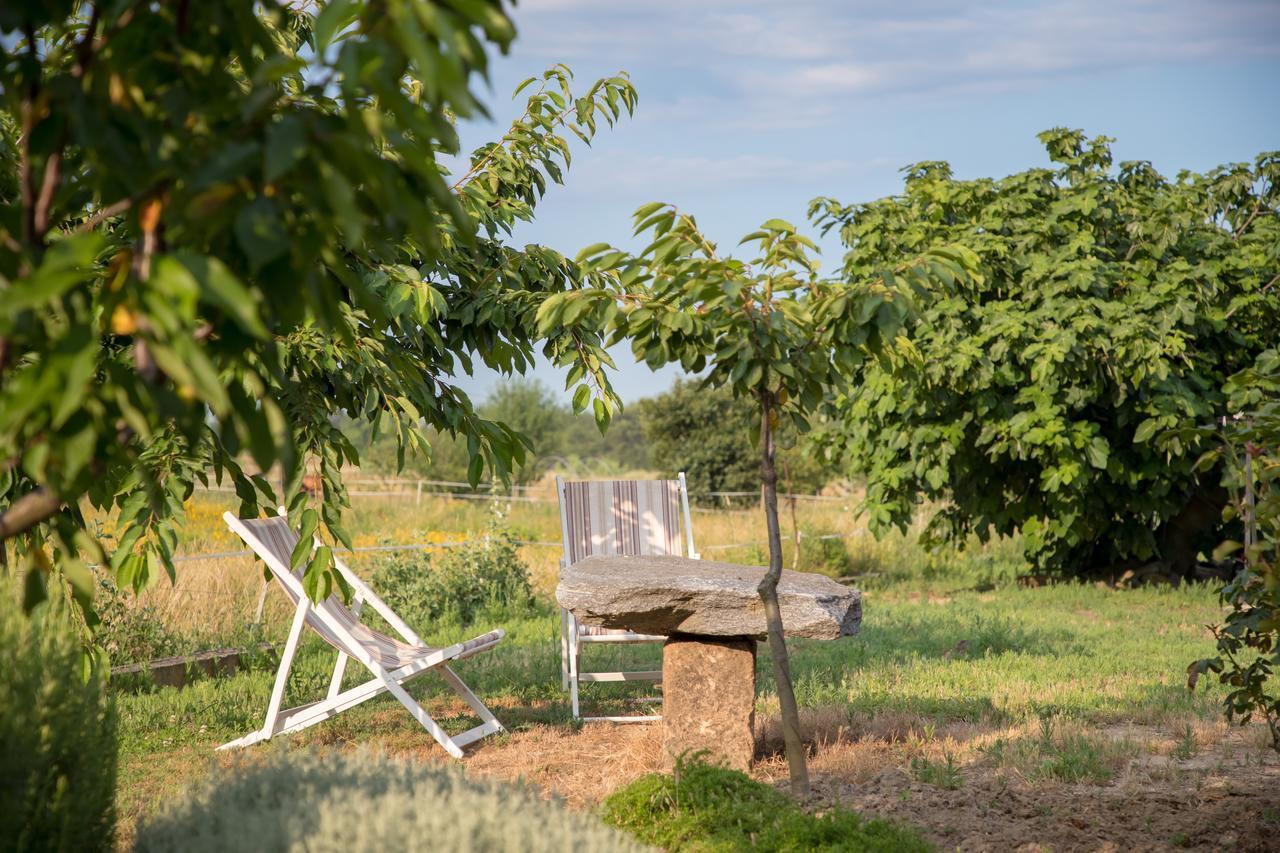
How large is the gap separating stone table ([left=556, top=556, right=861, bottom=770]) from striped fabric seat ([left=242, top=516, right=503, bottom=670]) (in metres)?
0.71

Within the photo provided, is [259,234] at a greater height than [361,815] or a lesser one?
greater

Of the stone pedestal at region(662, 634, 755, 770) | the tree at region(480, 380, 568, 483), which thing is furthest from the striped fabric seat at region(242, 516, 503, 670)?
the tree at region(480, 380, 568, 483)

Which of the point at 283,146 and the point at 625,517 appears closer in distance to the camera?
the point at 283,146

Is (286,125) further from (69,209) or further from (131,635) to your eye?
(131,635)

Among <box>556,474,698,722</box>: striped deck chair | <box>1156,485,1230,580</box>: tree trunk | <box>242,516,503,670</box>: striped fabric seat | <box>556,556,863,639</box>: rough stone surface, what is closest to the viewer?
<box>556,556,863,639</box>: rough stone surface

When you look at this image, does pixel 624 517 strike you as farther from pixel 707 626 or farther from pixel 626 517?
pixel 707 626

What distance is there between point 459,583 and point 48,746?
286 inches

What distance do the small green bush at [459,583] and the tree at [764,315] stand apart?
559 centimetres

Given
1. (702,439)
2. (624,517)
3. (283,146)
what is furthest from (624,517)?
(702,439)

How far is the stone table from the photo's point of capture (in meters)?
4.53

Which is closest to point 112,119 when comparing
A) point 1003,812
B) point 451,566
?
point 1003,812

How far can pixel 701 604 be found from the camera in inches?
179

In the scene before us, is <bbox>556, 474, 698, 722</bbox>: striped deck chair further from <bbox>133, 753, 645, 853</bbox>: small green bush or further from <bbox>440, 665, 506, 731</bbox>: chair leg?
<bbox>133, 753, 645, 853</bbox>: small green bush

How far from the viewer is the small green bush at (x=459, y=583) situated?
354 inches
